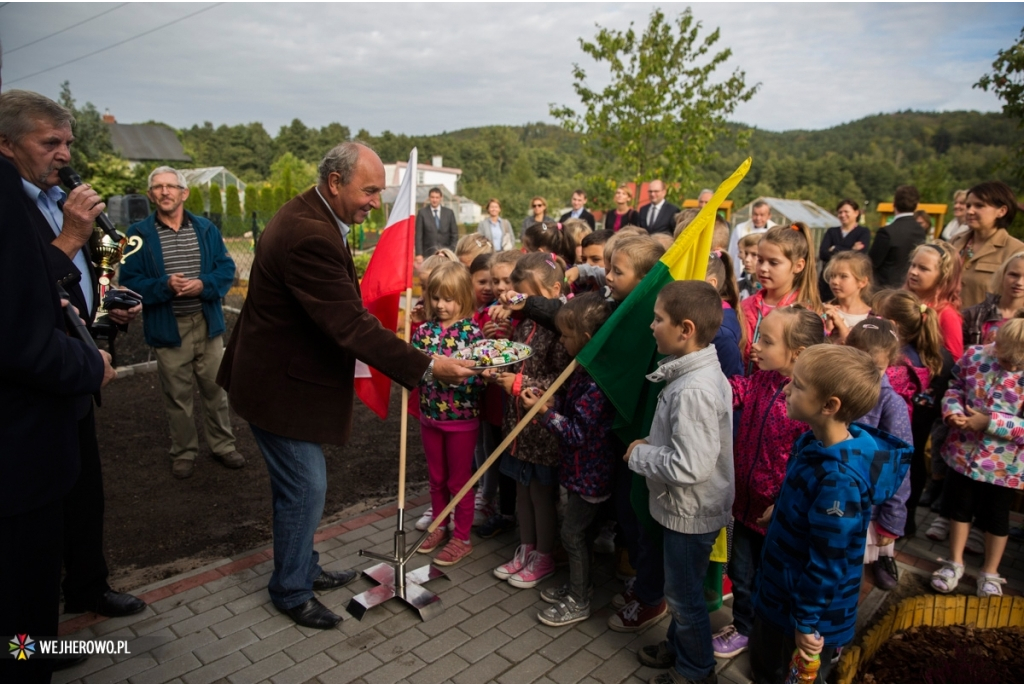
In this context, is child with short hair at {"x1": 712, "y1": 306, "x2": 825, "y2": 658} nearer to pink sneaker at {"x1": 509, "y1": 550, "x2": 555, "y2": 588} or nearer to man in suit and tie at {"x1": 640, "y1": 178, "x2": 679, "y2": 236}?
pink sneaker at {"x1": 509, "y1": 550, "x2": 555, "y2": 588}

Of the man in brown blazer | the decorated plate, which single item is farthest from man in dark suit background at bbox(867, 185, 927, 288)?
the man in brown blazer

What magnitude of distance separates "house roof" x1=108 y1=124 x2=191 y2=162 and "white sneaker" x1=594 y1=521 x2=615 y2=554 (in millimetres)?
70437

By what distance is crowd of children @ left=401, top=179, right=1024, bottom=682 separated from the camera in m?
2.44

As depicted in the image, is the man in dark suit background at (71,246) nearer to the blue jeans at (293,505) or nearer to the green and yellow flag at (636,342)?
the blue jeans at (293,505)

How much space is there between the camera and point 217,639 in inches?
130

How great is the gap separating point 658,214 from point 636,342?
A: 24.0ft

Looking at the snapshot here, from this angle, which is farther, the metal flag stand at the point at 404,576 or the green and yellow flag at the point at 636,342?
the metal flag stand at the point at 404,576

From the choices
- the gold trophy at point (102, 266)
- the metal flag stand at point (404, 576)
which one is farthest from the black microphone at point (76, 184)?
the metal flag stand at point (404, 576)

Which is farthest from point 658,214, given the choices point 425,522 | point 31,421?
point 31,421

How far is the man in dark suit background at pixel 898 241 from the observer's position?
8.56 m

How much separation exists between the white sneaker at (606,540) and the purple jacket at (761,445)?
1.26 metres

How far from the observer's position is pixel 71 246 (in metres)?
2.80

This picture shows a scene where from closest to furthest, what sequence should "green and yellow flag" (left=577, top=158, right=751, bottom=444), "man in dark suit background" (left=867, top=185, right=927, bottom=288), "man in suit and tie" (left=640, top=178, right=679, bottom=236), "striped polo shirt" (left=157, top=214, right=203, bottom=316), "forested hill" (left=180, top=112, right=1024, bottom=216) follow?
"green and yellow flag" (left=577, top=158, right=751, bottom=444), "striped polo shirt" (left=157, top=214, right=203, bottom=316), "man in dark suit background" (left=867, top=185, right=927, bottom=288), "man in suit and tie" (left=640, top=178, right=679, bottom=236), "forested hill" (left=180, top=112, right=1024, bottom=216)

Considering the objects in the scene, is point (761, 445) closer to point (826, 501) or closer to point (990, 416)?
point (826, 501)
